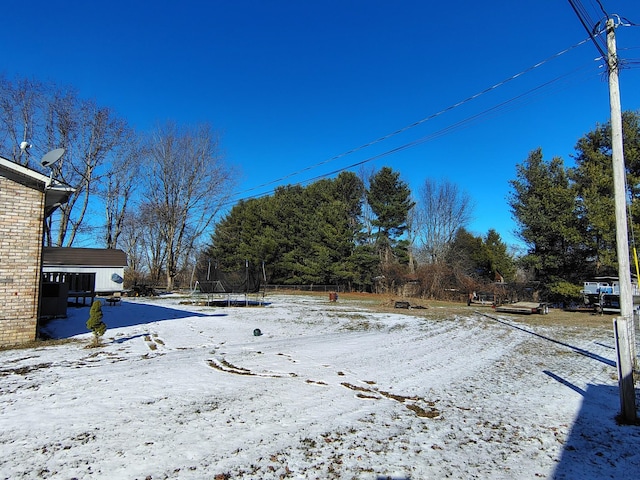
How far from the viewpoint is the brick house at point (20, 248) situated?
292 inches

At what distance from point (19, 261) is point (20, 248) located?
272 millimetres

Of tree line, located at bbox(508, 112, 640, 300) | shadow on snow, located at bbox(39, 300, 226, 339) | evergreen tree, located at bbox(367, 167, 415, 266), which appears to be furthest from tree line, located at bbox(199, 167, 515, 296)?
shadow on snow, located at bbox(39, 300, 226, 339)

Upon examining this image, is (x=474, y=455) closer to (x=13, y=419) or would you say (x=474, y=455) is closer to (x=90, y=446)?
(x=90, y=446)

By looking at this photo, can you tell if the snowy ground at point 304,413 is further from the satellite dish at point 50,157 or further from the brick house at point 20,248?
the satellite dish at point 50,157

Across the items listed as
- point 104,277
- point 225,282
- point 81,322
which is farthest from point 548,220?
point 104,277

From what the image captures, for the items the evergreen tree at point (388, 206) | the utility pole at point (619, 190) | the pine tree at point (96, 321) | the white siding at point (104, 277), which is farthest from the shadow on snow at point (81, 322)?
the evergreen tree at point (388, 206)

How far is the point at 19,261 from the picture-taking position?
7559mm

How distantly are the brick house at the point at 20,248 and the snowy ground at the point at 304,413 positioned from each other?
104 centimetres

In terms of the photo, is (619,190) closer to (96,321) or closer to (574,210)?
(96,321)

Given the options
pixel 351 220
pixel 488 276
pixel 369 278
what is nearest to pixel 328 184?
pixel 351 220

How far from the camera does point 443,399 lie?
5.03 metres

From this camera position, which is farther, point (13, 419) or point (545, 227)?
point (545, 227)

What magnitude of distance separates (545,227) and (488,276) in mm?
17160

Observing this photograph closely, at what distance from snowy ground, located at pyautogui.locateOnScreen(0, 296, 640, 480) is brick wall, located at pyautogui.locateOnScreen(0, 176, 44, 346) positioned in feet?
3.38
